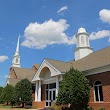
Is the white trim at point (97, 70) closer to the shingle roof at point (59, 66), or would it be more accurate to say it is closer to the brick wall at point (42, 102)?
the shingle roof at point (59, 66)

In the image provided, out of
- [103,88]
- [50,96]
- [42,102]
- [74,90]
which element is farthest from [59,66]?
[103,88]

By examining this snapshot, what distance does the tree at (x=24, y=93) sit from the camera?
29.4 metres

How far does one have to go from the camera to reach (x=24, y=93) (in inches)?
1164

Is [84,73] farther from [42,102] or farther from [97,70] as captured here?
[42,102]

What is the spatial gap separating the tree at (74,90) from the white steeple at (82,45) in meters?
11.0

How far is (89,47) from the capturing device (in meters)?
32.2

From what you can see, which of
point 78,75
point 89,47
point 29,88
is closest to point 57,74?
point 78,75

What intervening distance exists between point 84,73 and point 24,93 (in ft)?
37.0

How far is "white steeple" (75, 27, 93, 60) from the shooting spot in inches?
1241

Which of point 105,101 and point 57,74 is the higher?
point 57,74

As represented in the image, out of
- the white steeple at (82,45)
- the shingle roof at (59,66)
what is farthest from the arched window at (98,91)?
the white steeple at (82,45)

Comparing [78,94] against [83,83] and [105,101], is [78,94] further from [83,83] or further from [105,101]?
[105,101]

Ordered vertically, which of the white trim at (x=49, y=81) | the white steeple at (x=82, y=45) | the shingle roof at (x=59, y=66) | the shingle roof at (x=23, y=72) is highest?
the white steeple at (x=82, y=45)

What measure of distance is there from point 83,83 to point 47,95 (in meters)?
→ 9.27
